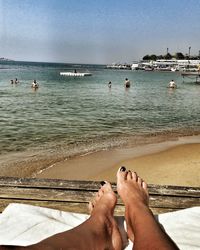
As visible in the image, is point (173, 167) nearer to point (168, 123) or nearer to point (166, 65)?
point (168, 123)

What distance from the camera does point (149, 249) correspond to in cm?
161

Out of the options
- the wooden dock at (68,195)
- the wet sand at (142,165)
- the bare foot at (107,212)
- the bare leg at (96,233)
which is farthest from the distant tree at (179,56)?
the bare leg at (96,233)

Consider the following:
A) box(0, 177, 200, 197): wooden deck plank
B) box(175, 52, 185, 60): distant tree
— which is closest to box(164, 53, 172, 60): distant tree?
box(175, 52, 185, 60): distant tree

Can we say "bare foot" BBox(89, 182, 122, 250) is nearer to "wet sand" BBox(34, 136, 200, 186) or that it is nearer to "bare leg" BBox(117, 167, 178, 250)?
"bare leg" BBox(117, 167, 178, 250)

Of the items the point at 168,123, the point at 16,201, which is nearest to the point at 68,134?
the point at 168,123

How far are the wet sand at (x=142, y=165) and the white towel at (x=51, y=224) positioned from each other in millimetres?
4365

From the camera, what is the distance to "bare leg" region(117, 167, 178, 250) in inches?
65.9

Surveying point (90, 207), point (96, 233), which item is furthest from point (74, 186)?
point (96, 233)

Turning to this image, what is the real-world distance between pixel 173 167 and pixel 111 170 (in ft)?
4.71

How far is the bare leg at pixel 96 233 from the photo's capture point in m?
1.69

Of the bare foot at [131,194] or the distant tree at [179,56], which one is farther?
the distant tree at [179,56]

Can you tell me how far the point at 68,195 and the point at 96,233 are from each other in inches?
→ 28.8

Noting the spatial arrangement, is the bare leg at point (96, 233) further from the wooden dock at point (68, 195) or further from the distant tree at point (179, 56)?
the distant tree at point (179, 56)

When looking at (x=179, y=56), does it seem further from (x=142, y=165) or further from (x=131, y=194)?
(x=131, y=194)
